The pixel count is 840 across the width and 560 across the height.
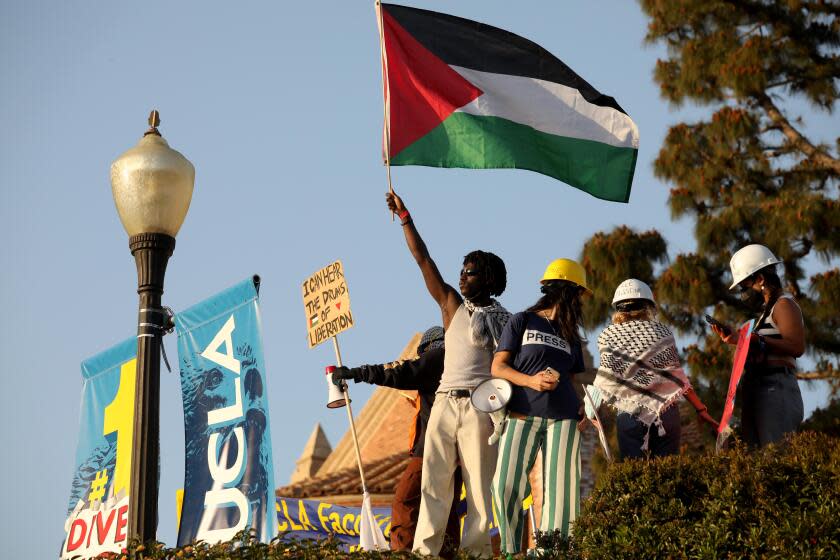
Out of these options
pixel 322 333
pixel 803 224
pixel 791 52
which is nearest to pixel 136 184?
pixel 322 333

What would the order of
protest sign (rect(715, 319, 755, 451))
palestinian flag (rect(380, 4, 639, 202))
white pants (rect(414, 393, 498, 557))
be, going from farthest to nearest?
1. palestinian flag (rect(380, 4, 639, 202))
2. protest sign (rect(715, 319, 755, 451))
3. white pants (rect(414, 393, 498, 557))

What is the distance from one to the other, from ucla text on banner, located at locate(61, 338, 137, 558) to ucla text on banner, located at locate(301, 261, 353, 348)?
1.29 m

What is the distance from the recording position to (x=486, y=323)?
26.1 feet

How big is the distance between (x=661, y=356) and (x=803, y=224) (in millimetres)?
9503

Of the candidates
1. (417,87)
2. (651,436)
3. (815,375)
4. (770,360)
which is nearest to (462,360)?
(651,436)

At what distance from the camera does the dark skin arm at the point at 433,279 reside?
8.16m

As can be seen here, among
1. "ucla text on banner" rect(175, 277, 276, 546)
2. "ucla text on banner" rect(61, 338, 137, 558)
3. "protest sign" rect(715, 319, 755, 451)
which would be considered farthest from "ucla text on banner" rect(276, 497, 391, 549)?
"protest sign" rect(715, 319, 755, 451)

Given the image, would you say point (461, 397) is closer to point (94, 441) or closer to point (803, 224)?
point (94, 441)

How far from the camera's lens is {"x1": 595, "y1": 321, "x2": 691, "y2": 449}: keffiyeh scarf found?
26.4ft

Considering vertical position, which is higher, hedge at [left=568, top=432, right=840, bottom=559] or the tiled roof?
the tiled roof

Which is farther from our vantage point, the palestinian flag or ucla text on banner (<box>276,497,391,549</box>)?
ucla text on banner (<box>276,497,391,549</box>)

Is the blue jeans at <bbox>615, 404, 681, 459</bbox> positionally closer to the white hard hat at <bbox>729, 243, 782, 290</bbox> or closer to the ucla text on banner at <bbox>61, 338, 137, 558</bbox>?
the white hard hat at <bbox>729, 243, 782, 290</bbox>

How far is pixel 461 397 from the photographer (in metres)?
7.86

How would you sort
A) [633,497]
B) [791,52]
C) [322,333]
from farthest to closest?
[791,52], [322,333], [633,497]
